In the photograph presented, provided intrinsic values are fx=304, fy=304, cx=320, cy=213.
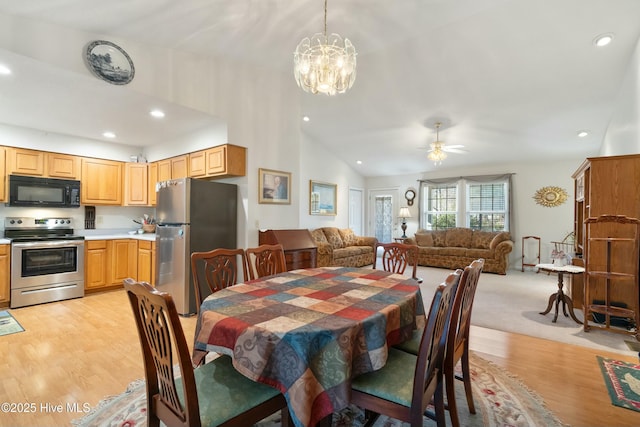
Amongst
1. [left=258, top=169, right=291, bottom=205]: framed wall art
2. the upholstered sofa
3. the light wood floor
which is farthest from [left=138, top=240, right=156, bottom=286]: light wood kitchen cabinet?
the upholstered sofa

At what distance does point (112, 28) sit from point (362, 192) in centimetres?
706

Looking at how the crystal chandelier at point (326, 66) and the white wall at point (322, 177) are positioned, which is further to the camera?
the white wall at point (322, 177)

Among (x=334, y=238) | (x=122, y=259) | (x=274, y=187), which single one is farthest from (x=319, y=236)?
(x=122, y=259)

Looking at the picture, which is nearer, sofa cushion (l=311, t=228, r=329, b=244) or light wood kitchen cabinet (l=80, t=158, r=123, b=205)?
light wood kitchen cabinet (l=80, t=158, r=123, b=205)

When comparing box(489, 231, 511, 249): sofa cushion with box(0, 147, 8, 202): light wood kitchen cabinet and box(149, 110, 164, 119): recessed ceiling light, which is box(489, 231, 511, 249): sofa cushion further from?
box(0, 147, 8, 202): light wood kitchen cabinet

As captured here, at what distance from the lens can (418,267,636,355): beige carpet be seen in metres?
2.95

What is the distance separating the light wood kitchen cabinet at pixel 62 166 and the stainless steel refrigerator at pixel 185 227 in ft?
5.88

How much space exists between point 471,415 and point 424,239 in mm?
5846

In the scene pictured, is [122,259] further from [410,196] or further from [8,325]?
[410,196]

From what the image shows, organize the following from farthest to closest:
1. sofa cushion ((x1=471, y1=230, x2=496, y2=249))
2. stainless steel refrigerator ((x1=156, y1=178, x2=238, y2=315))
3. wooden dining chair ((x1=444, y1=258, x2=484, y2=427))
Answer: sofa cushion ((x1=471, y1=230, x2=496, y2=249)) < stainless steel refrigerator ((x1=156, y1=178, x2=238, y2=315)) < wooden dining chair ((x1=444, y1=258, x2=484, y2=427))

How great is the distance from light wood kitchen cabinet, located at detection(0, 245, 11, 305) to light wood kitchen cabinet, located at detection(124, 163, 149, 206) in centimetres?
159

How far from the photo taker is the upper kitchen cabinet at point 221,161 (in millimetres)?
3801

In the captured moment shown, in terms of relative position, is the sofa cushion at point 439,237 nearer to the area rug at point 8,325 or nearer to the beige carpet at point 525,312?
the beige carpet at point 525,312

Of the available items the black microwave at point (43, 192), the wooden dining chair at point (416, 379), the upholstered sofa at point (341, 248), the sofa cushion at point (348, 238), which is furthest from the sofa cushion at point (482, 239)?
the black microwave at point (43, 192)
